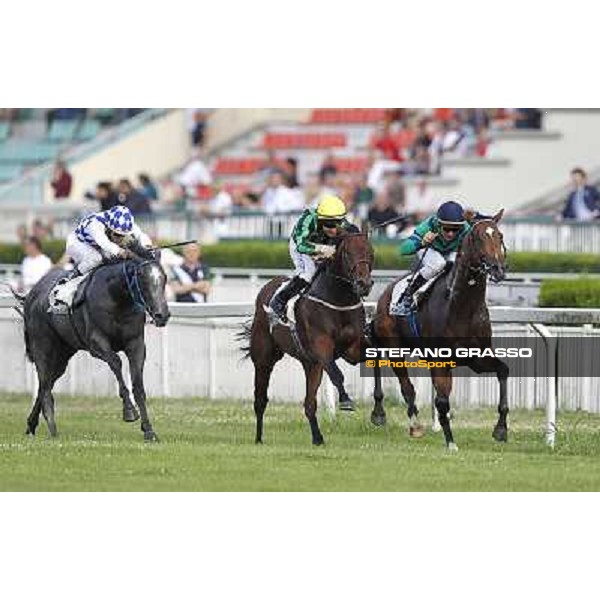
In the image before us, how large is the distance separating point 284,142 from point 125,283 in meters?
15.9

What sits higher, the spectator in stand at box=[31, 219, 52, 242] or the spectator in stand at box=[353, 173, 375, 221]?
the spectator in stand at box=[353, 173, 375, 221]

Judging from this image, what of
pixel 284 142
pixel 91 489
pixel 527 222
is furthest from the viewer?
pixel 284 142

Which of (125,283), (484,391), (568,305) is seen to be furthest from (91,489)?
(568,305)

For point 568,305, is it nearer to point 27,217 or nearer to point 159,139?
point 27,217

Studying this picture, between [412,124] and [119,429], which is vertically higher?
[412,124]

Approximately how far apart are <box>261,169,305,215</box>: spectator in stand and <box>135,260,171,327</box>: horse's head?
35.4 feet

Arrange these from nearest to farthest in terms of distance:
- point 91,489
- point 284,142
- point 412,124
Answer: point 91,489, point 412,124, point 284,142

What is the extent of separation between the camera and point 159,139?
107 feet

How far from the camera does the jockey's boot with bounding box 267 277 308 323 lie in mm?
15547

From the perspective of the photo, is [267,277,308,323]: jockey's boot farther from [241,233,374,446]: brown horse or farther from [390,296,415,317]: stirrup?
[390,296,415,317]: stirrup

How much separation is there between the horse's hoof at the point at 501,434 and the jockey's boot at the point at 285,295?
1701 mm

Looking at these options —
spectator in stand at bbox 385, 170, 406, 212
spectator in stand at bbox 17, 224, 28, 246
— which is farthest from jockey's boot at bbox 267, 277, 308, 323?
spectator in stand at bbox 17, 224, 28, 246

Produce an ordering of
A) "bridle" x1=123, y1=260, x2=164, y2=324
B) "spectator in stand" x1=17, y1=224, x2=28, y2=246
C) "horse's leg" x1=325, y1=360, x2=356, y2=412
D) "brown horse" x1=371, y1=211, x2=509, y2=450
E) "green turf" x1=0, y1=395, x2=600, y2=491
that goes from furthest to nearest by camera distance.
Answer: "spectator in stand" x1=17, y1=224, x2=28, y2=246 < "bridle" x1=123, y1=260, x2=164, y2=324 < "horse's leg" x1=325, y1=360, x2=356, y2=412 < "brown horse" x1=371, y1=211, x2=509, y2=450 < "green turf" x1=0, y1=395, x2=600, y2=491

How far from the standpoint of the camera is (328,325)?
1530 centimetres
